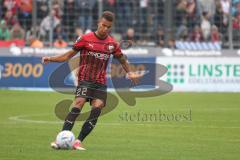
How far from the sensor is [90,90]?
1283 centimetres

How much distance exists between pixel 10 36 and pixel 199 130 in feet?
53.4

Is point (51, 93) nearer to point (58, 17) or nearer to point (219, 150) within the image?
point (58, 17)

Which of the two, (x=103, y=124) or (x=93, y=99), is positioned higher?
(x=93, y=99)

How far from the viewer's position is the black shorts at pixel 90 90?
12781mm

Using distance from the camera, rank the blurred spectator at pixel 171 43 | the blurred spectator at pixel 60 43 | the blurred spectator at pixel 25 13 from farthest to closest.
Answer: the blurred spectator at pixel 25 13 → the blurred spectator at pixel 60 43 → the blurred spectator at pixel 171 43

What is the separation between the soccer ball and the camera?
1216 cm

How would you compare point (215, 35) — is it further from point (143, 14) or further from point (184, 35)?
point (143, 14)

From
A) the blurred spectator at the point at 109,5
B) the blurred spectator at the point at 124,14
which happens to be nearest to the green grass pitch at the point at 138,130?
the blurred spectator at the point at 124,14

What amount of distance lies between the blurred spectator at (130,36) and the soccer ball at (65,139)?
1817 centimetres

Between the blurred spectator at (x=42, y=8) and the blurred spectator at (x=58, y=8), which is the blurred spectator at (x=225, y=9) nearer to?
the blurred spectator at (x=58, y=8)

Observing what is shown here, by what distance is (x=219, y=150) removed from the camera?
1271cm

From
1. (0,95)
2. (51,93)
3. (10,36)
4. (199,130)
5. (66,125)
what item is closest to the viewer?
(66,125)

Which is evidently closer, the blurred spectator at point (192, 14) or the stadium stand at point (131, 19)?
the stadium stand at point (131, 19)

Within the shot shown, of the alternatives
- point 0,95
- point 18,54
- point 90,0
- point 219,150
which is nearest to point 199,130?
point 219,150
